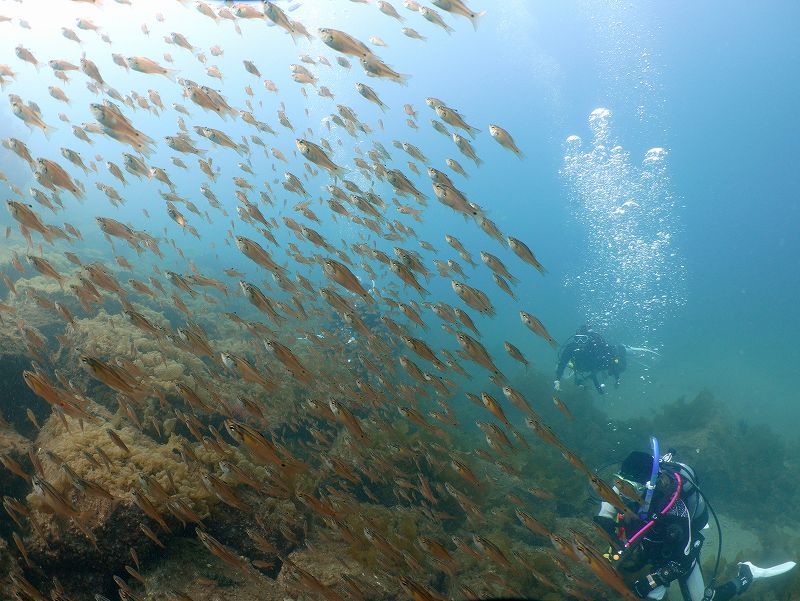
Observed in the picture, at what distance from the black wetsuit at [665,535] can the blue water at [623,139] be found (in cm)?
2293

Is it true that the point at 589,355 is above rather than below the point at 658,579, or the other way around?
below

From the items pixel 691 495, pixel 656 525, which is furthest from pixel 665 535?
pixel 691 495

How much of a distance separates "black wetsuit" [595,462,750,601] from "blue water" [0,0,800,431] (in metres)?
22.9

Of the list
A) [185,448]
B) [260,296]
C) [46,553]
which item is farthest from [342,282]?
[46,553]

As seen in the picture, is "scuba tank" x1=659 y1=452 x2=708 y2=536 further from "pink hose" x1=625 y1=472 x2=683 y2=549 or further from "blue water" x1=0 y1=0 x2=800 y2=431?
"blue water" x1=0 y1=0 x2=800 y2=431

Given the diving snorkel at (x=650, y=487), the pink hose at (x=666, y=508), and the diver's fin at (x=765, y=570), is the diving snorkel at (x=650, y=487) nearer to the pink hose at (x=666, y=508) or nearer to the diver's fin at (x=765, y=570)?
the pink hose at (x=666, y=508)

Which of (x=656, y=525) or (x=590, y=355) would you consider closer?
(x=656, y=525)

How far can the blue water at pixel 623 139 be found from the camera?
6231 centimetres

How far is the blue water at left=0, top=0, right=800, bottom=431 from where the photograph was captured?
62.3m

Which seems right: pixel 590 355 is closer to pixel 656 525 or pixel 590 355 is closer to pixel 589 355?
pixel 589 355

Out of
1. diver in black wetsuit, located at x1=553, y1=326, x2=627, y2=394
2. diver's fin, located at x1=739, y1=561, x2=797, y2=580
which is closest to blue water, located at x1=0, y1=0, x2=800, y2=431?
diver in black wetsuit, located at x1=553, y1=326, x2=627, y2=394

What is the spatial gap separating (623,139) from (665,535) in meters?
150

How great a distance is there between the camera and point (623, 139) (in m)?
126

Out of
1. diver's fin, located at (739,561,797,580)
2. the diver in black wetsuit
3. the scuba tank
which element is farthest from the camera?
the diver in black wetsuit
